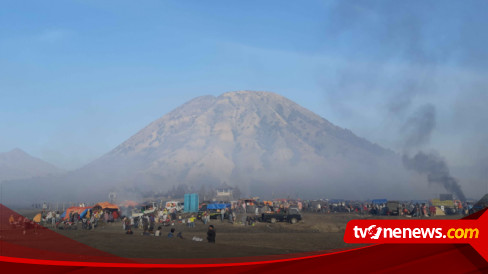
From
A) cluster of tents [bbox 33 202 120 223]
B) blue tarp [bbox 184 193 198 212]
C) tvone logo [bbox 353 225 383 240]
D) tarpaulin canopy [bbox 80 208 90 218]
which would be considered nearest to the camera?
tvone logo [bbox 353 225 383 240]

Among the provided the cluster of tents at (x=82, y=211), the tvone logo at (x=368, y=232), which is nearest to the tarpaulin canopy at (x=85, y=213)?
the cluster of tents at (x=82, y=211)

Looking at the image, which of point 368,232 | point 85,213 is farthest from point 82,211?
point 368,232

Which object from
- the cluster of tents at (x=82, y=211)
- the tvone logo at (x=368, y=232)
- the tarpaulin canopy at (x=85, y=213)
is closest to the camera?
the tvone logo at (x=368, y=232)

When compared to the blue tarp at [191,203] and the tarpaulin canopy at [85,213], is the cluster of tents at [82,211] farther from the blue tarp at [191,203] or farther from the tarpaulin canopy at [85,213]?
the blue tarp at [191,203]

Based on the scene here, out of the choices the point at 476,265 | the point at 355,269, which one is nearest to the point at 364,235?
the point at 355,269

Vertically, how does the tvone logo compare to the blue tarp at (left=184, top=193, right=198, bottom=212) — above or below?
above

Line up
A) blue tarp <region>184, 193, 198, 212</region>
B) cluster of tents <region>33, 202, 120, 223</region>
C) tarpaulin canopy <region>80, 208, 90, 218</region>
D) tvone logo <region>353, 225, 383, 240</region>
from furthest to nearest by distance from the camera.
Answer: blue tarp <region>184, 193, 198, 212</region>, tarpaulin canopy <region>80, 208, 90, 218</region>, cluster of tents <region>33, 202, 120, 223</region>, tvone logo <region>353, 225, 383, 240</region>

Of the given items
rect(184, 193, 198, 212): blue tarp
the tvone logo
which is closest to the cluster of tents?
rect(184, 193, 198, 212): blue tarp

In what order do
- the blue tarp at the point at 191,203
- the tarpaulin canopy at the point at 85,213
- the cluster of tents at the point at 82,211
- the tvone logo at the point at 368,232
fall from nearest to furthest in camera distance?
the tvone logo at the point at 368,232
the cluster of tents at the point at 82,211
the tarpaulin canopy at the point at 85,213
the blue tarp at the point at 191,203

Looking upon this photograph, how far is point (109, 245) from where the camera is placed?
17875 mm

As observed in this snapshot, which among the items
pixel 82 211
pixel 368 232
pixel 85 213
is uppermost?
pixel 368 232

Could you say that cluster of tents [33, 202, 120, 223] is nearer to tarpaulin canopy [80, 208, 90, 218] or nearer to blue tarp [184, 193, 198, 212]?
tarpaulin canopy [80, 208, 90, 218]

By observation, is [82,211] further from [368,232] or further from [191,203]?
[368,232]

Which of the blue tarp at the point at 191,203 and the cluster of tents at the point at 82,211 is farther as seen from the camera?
the blue tarp at the point at 191,203
